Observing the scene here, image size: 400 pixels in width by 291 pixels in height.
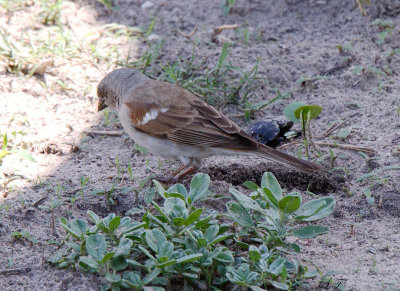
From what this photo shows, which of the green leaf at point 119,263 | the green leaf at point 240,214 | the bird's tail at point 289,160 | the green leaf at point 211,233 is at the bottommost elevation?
the bird's tail at point 289,160

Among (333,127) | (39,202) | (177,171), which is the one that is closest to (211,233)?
(39,202)

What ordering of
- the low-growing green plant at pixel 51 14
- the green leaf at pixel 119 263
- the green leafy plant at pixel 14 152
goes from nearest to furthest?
the green leaf at pixel 119 263
the green leafy plant at pixel 14 152
the low-growing green plant at pixel 51 14

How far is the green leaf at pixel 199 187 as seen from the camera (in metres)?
3.54

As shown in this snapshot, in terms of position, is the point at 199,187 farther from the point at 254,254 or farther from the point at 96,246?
the point at 96,246

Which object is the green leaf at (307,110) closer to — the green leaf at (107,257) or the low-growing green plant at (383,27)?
the low-growing green plant at (383,27)

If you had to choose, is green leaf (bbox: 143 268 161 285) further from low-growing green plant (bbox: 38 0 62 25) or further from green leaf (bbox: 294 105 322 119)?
low-growing green plant (bbox: 38 0 62 25)

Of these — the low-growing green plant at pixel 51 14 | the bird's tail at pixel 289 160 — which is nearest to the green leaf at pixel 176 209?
the bird's tail at pixel 289 160

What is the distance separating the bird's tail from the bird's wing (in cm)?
12

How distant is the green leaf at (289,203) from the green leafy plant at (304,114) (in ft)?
5.43

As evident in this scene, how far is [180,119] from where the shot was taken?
4934 millimetres

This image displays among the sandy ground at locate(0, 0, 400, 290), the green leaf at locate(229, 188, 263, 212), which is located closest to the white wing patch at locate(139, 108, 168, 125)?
the sandy ground at locate(0, 0, 400, 290)

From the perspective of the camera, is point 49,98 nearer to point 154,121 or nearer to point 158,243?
point 154,121

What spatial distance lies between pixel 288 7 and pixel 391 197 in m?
3.89

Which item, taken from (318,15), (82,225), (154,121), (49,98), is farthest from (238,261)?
(318,15)
